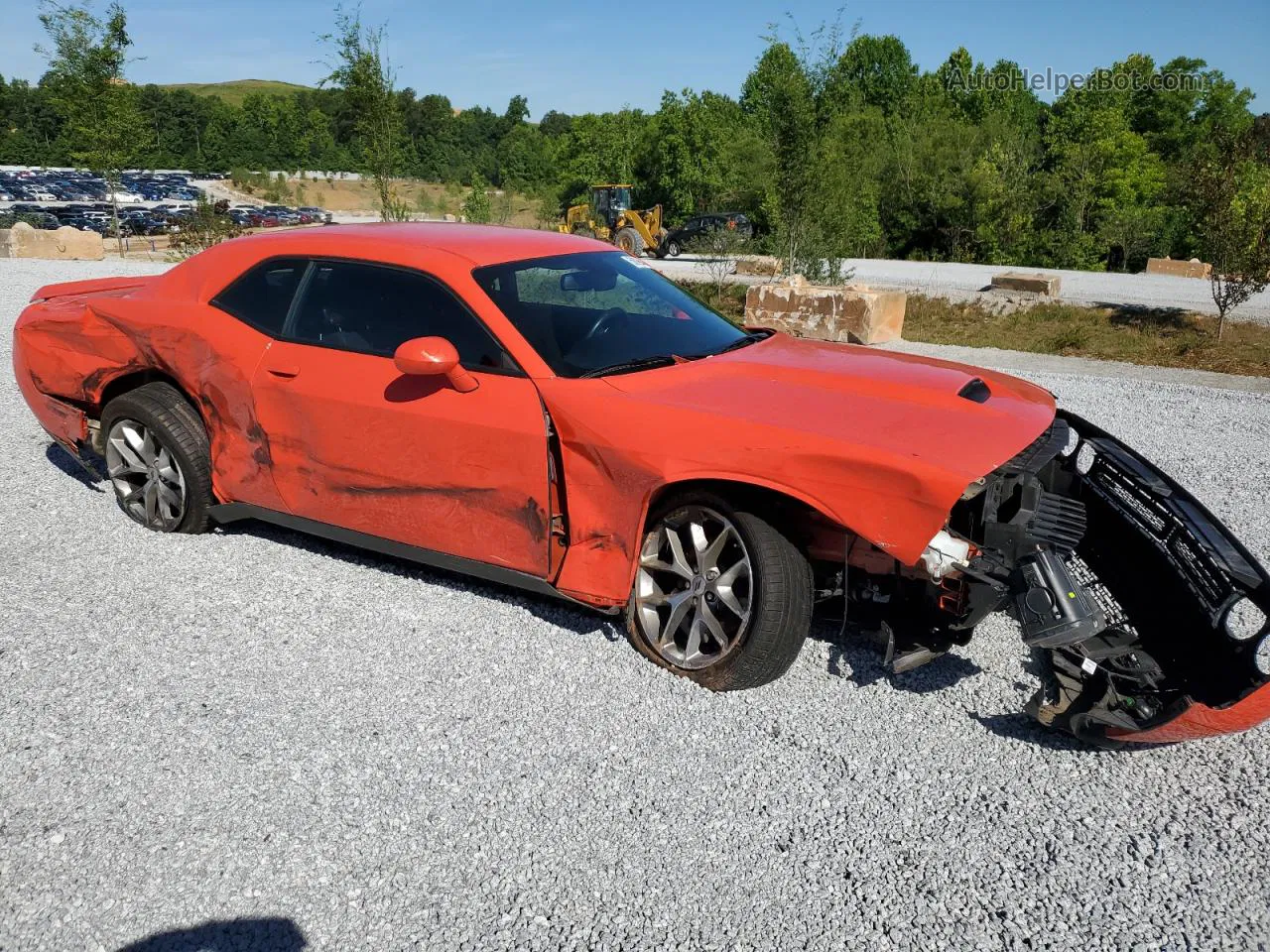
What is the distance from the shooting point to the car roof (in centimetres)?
446

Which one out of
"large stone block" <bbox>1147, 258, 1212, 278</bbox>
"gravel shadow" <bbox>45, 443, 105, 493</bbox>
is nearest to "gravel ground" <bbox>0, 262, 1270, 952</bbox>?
"gravel shadow" <bbox>45, 443, 105, 493</bbox>


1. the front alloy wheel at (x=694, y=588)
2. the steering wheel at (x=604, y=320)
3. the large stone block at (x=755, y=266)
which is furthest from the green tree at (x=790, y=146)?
the front alloy wheel at (x=694, y=588)

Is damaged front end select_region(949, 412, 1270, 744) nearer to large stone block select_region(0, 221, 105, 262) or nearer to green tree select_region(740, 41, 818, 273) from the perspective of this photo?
green tree select_region(740, 41, 818, 273)

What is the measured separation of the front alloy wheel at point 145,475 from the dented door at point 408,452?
0.87m

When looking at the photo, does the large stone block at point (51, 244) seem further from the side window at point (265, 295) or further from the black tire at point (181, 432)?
the side window at point (265, 295)

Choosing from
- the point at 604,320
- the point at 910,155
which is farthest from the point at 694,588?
the point at 910,155

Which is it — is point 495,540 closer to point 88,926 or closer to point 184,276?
point 88,926

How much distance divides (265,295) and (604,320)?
1.67m

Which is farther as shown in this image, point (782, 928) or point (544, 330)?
point (544, 330)

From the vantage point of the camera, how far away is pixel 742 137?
175 ft

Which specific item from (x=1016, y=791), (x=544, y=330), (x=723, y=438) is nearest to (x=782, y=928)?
(x=1016, y=791)

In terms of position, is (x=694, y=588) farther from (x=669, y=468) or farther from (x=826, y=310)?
(x=826, y=310)

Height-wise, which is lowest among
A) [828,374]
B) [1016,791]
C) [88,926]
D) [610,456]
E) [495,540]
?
[88,926]

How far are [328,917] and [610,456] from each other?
1.77m
